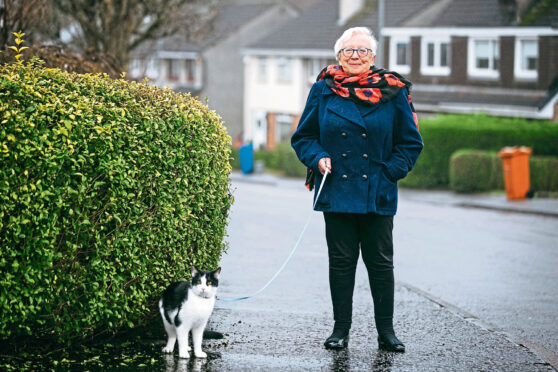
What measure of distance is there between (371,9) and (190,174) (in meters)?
43.7

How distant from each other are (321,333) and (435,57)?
34655mm

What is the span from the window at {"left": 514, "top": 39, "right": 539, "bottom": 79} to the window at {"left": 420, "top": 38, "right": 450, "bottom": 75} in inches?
144

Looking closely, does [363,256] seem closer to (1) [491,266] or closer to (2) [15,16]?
(2) [15,16]

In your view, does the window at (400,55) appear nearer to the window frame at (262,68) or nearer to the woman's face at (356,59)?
the window frame at (262,68)

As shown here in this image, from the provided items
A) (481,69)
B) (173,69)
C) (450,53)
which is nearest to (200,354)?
(481,69)

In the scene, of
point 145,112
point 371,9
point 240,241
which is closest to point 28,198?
point 145,112

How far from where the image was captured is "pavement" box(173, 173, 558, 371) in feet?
18.9

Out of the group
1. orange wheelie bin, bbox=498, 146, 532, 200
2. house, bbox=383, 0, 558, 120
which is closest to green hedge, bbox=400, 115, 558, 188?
orange wheelie bin, bbox=498, 146, 532, 200

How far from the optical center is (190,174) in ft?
19.4

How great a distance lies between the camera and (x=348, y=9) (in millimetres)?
49531

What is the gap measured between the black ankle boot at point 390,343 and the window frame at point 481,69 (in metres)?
32.2

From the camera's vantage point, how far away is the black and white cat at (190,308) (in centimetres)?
559

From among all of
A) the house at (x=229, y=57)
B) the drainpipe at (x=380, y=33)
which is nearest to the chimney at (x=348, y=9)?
the house at (x=229, y=57)

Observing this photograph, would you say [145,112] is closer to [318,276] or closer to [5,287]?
[5,287]
